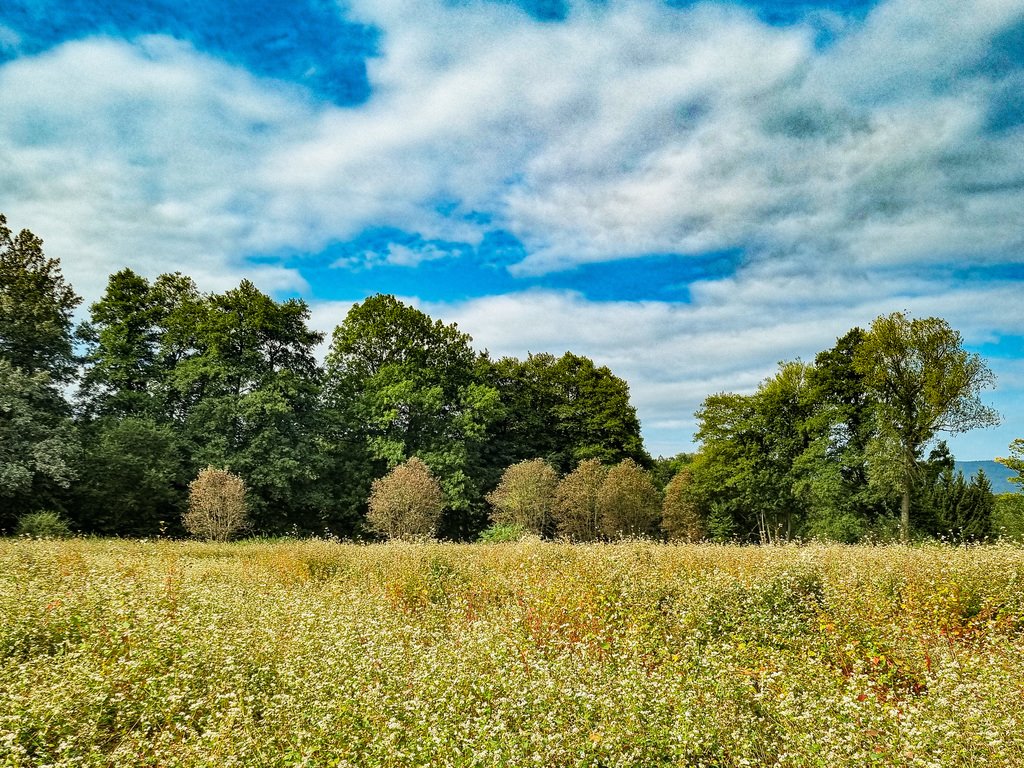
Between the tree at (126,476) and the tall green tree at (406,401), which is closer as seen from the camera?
the tree at (126,476)

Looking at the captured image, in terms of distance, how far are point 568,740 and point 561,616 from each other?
394cm

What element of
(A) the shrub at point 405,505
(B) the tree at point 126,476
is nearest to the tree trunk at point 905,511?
(A) the shrub at point 405,505

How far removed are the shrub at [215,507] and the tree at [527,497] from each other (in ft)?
43.3

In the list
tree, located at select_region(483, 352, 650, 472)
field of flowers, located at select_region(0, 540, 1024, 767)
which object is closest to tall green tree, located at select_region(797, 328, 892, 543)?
tree, located at select_region(483, 352, 650, 472)

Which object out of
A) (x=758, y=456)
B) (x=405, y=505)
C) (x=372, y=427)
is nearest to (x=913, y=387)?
(x=758, y=456)

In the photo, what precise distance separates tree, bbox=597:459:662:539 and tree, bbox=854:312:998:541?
11621 mm

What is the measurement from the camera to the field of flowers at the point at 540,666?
13.0 ft

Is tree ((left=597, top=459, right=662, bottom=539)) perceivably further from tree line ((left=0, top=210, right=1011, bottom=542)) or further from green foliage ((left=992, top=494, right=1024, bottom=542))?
green foliage ((left=992, top=494, right=1024, bottom=542))

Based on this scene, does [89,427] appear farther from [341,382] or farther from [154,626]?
[154,626]

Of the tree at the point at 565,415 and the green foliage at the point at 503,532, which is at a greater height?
the tree at the point at 565,415

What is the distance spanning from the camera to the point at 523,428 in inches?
1633

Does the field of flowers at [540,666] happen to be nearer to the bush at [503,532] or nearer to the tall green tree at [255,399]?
the tall green tree at [255,399]

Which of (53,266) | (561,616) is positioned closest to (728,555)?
(561,616)

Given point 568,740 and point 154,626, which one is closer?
point 568,740
